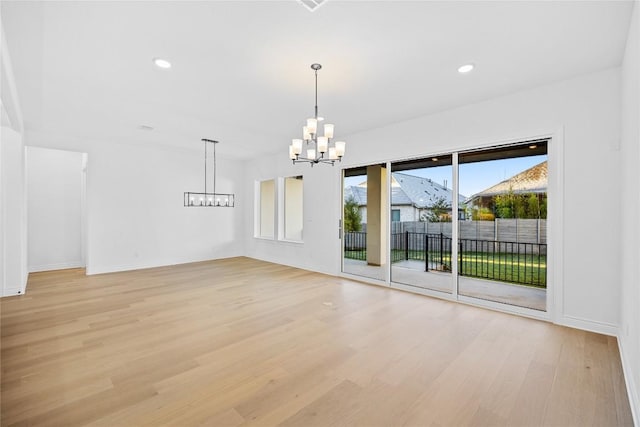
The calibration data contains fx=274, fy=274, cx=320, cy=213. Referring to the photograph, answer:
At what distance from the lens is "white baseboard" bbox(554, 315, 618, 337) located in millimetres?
2932

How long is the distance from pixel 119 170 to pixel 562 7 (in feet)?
25.1

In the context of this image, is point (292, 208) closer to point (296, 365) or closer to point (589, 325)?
point (296, 365)

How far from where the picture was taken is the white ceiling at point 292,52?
216 centimetres

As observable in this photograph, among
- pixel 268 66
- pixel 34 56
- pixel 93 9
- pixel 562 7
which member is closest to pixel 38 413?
pixel 93 9

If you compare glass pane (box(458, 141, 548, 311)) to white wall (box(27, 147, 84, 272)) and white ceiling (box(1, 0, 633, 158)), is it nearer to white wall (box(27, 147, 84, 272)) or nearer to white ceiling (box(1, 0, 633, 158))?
white ceiling (box(1, 0, 633, 158))

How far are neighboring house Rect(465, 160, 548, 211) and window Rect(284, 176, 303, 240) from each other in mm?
4480

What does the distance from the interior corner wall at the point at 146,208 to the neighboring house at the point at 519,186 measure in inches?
238

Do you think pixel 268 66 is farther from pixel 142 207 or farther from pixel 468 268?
pixel 142 207

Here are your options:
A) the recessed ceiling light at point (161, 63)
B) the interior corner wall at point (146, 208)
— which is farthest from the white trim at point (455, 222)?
the interior corner wall at point (146, 208)

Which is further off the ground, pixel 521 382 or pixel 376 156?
pixel 376 156

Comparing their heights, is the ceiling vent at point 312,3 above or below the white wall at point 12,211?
above

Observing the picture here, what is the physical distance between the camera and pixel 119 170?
6219 mm

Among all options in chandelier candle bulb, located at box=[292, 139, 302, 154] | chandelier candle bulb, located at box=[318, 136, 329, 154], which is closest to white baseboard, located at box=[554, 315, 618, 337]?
chandelier candle bulb, located at box=[318, 136, 329, 154]

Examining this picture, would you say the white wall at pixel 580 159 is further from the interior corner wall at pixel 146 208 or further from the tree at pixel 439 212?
the interior corner wall at pixel 146 208
